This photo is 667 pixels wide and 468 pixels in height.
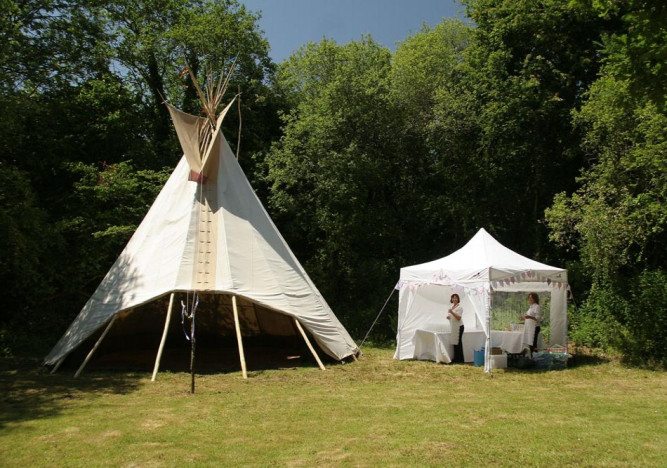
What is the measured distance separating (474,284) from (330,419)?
190 inches

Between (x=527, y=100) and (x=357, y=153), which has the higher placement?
(x=527, y=100)

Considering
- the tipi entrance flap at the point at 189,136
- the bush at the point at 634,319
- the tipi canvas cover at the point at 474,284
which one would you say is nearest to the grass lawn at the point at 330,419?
the bush at the point at 634,319

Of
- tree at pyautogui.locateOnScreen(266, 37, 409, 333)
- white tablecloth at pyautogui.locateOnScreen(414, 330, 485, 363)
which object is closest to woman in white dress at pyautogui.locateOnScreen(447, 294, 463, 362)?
white tablecloth at pyautogui.locateOnScreen(414, 330, 485, 363)

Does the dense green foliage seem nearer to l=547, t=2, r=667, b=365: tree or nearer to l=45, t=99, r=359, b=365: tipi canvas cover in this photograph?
l=547, t=2, r=667, b=365: tree

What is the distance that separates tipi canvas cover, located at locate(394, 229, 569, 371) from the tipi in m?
1.74

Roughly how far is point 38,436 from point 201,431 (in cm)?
146

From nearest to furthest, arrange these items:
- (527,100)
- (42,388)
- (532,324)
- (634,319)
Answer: (42,388), (532,324), (634,319), (527,100)

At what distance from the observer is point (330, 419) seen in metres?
5.92

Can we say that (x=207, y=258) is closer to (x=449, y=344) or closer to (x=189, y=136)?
Answer: (x=189, y=136)

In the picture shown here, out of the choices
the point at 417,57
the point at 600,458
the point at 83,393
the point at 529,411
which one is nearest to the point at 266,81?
the point at 417,57

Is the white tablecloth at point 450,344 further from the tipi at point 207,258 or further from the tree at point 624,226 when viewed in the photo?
the tree at point 624,226

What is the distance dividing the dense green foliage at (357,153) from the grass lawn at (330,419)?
3300mm

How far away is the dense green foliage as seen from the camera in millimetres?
11078

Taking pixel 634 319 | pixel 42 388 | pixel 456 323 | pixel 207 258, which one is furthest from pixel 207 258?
pixel 634 319
